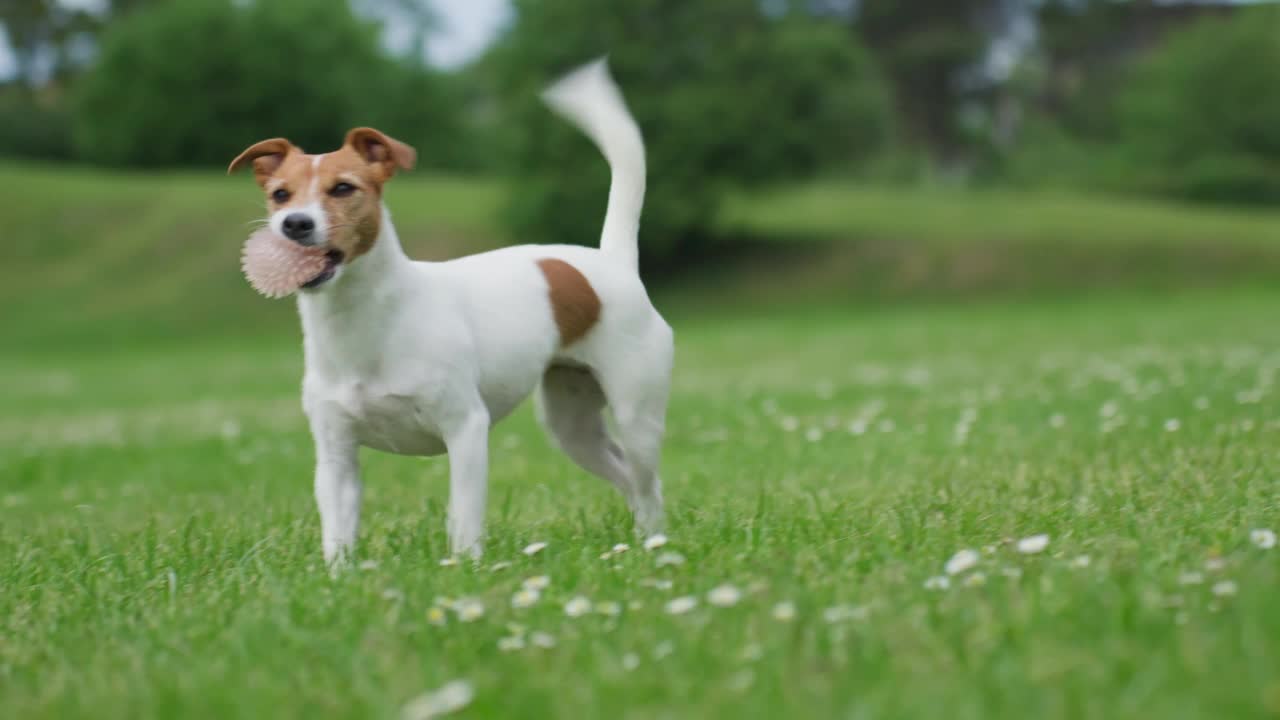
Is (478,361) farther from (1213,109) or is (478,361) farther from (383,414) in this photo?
(1213,109)

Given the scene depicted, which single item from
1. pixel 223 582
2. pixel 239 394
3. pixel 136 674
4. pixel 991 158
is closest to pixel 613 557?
pixel 223 582

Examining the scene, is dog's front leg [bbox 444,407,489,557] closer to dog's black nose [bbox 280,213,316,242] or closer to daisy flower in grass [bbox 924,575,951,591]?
dog's black nose [bbox 280,213,316,242]

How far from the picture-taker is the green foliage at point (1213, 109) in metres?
49.7

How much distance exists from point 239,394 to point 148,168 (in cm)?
4459

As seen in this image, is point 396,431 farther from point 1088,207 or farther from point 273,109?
point 273,109

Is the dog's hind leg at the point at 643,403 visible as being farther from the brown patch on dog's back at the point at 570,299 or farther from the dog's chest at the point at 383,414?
the dog's chest at the point at 383,414

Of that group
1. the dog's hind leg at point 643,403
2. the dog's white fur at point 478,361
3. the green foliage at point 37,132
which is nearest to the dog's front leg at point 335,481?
the dog's white fur at point 478,361

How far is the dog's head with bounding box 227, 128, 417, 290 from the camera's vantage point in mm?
4262

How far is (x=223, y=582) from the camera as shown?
4.19m

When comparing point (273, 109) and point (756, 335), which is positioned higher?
point (273, 109)

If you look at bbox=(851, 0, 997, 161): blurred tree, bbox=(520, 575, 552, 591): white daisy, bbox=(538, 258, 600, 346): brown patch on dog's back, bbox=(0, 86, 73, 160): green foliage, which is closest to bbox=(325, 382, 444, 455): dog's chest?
bbox=(538, 258, 600, 346): brown patch on dog's back

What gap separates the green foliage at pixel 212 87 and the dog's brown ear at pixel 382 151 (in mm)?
54619

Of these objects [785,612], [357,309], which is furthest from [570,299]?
[785,612]

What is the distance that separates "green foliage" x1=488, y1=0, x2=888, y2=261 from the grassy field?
23549 millimetres
